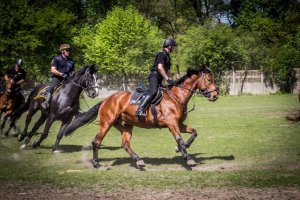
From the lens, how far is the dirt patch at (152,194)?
8209mm

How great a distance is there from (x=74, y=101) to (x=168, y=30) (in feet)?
183

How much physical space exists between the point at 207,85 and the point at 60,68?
6051mm

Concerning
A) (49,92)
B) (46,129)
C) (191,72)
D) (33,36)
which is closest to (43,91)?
(49,92)

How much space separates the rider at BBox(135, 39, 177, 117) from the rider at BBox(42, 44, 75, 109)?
4.43 meters

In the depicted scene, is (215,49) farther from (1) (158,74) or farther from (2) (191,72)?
(1) (158,74)

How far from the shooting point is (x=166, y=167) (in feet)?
38.4

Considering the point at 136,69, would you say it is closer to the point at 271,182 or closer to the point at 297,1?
the point at 297,1

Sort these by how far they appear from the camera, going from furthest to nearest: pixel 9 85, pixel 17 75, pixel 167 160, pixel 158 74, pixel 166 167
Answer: pixel 9 85
pixel 17 75
pixel 167 160
pixel 158 74
pixel 166 167

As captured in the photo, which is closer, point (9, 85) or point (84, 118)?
point (84, 118)

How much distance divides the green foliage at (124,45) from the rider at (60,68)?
35745 millimetres

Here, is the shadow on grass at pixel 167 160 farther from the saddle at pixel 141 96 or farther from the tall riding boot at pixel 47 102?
the tall riding boot at pixel 47 102

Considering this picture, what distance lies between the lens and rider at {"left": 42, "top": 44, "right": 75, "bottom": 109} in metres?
15.6

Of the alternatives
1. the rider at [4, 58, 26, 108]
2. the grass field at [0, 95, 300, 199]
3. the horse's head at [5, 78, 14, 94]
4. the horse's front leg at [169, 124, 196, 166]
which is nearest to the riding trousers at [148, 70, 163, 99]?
the horse's front leg at [169, 124, 196, 166]

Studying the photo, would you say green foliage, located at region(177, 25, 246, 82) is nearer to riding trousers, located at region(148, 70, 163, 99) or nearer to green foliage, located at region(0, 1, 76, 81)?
green foliage, located at region(0, 1, 76, 81)
